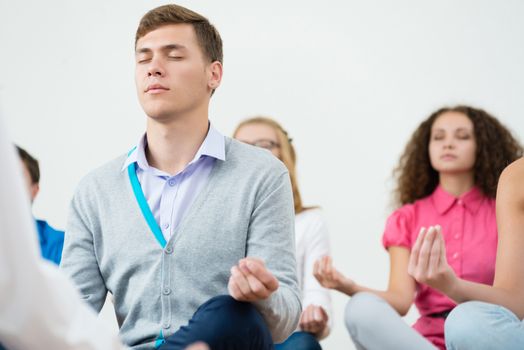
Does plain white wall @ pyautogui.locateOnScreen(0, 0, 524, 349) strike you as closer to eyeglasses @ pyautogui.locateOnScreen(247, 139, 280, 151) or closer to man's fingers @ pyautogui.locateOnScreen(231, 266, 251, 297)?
eyeglasses @ pyautogui.locateOnScreen(247, 139, 280, 151)

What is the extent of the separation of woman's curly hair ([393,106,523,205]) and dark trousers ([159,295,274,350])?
3.64ft

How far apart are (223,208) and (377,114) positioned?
5.10ft

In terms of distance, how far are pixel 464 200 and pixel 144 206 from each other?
38.4 inches

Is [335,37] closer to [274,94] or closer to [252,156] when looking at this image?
[274,94]

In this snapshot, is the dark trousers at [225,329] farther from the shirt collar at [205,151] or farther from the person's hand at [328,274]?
the person's hand at [328,274]

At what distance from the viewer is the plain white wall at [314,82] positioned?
2742mm

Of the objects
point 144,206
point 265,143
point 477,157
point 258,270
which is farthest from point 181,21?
point 477,157

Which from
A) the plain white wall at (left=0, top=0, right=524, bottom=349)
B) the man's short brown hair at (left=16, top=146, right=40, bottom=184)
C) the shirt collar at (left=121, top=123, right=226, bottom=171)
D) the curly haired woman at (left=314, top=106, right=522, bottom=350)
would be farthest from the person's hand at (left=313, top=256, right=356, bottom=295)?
the man's short brown hair at (left=16, top=146, right=40, bottom=184)

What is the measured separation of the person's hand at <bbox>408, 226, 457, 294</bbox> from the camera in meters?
1.31

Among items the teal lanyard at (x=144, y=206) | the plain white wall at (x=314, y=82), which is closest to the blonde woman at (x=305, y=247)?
the plain white wall at (x=314, y=82)

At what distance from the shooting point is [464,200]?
2.00 metres

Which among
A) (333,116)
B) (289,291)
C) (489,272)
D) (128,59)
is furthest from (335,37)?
(289,291)

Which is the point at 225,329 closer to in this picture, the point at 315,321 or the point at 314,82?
the point at 315,321

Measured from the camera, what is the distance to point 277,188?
136cm
